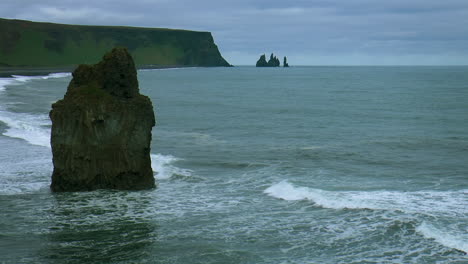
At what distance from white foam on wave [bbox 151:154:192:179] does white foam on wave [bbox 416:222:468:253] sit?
34.2 ft

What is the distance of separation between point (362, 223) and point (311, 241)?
7.12 feet

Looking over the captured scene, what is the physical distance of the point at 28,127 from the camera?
37125 millimetres

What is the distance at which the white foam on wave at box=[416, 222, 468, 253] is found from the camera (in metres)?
15.4

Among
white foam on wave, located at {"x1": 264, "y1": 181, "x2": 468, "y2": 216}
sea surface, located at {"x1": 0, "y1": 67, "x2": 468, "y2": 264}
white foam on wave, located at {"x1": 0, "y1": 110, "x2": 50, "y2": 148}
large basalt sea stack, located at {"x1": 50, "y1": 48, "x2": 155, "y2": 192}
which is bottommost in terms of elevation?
sea surface, located at {"x1": 0, "y1": 67, "x2": 468, "y2": 264}

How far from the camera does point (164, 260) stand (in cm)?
1462

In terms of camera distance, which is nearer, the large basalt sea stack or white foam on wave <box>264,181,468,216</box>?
white foam on wave <box>264,181,468,216</box>

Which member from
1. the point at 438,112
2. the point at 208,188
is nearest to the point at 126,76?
the point at 208,188

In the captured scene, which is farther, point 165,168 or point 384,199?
point 165,168

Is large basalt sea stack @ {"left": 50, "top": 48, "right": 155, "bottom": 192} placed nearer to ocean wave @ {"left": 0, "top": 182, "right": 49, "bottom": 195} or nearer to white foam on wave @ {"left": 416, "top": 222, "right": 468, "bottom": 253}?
ocean wave @ {"left": 0, "top": 182, "right": 49, "bottom": 195}

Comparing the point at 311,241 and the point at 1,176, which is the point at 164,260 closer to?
the point at 311,241

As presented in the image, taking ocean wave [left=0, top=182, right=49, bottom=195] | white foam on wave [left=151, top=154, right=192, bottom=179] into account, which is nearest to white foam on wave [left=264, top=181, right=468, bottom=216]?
white foam on wave [left=151, top=154, right=192, bottom=179]

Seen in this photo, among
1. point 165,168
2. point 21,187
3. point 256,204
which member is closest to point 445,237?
point 256,204

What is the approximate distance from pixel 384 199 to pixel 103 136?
932 cm

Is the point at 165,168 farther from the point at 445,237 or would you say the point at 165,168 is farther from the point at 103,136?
the point at 445,237
